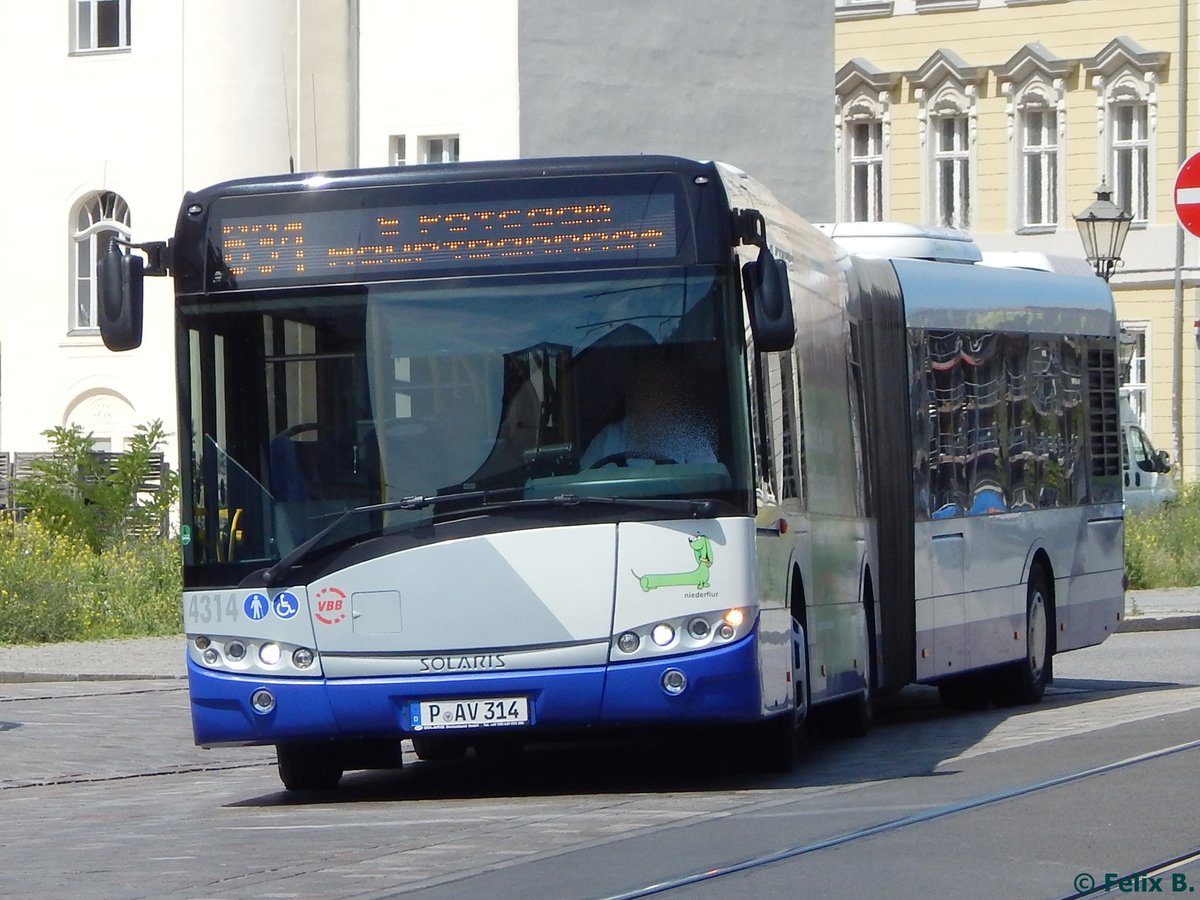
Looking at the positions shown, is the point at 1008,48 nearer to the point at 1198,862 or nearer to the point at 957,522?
the point at 957,522

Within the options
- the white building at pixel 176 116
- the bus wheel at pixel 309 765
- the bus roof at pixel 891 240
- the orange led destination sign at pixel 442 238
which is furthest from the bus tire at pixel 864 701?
the white building at pixel 176 116

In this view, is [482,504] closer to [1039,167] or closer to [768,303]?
[768,303]

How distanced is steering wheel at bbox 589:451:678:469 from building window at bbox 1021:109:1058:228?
1694 inches

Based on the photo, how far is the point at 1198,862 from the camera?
8.70 m

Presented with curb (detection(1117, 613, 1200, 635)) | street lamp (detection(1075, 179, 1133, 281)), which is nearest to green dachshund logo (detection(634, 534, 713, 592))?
curb (detection(1117, 613, 1200, 635))

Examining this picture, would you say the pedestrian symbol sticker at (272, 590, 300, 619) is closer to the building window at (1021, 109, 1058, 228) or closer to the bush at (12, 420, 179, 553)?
the bush at (12, 420, 179, 553)

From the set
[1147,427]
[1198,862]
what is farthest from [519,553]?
[1147,427]

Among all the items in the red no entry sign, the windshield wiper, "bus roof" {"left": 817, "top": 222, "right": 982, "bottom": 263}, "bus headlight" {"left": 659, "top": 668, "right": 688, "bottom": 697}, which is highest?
the red no entry sign

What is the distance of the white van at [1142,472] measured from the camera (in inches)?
1750

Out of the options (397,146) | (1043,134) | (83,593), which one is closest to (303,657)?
(83,593)

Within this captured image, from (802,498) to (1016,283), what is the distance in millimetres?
5044

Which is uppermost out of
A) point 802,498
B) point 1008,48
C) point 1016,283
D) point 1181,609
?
point 1008,48

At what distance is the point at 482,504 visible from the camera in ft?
37.4

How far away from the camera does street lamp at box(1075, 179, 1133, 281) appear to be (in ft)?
100
